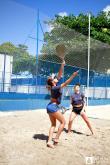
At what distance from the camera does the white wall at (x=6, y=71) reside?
25.2 meters

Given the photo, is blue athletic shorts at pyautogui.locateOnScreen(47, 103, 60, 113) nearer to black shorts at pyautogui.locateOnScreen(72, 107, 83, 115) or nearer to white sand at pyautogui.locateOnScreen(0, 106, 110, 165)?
white sand at pyautogui.locateOnScreen(0, 106, 110, 165)

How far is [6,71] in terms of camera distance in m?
26.0

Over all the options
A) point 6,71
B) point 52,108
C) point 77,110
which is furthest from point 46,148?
point 6,71

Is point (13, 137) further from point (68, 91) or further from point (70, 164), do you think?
point (68, 91)

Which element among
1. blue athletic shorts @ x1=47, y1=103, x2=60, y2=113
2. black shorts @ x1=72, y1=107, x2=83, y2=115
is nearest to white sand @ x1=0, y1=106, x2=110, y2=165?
black shorts @ x1=72, y1=107, x2=83, y2=115

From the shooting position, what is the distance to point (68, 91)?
22.5 metres

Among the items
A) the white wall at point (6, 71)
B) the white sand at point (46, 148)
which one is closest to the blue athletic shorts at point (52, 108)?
the white sand at point (46, 148)

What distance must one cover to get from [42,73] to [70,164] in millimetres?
15659

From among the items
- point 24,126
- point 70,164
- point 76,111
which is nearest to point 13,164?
point 70,164

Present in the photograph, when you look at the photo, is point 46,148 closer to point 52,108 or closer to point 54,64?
point 52,108

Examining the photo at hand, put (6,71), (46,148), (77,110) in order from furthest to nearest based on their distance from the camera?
(6,71), (77,110), (46,148)

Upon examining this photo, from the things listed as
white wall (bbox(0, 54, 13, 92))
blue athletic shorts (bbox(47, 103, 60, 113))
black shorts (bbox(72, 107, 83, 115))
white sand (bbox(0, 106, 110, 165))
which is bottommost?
white sand (bbox(0, 106, 110, 165))

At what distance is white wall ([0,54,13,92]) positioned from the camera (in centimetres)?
2515

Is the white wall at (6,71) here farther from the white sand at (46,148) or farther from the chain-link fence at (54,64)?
the white sand at (46,148)
